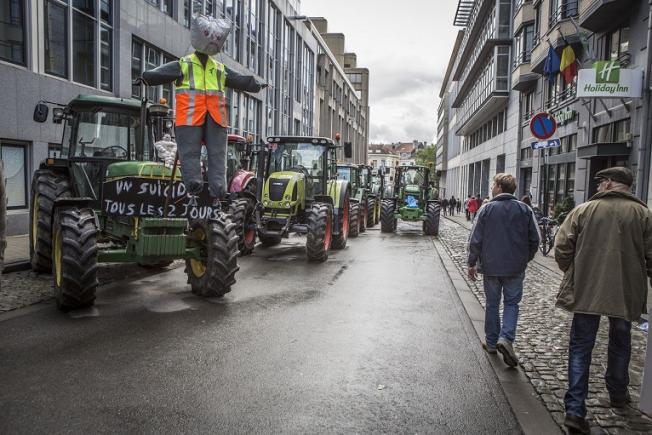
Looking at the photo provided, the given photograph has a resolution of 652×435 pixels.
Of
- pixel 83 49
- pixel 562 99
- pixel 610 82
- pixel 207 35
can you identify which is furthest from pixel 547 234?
pixel 83 49

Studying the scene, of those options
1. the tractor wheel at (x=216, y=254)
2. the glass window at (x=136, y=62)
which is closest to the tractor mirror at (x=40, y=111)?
the tractor wheel at (x=216, y=254)

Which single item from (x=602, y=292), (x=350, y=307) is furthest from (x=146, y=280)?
(x=602, y=292)

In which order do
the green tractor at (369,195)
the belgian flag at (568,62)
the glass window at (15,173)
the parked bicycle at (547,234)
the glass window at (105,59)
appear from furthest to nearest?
the green tractor at (369,195) → the belgian flag at (568,62) → the glass window at (105,59) → the parked bicycle at (547,234) → the glass window at (15,173)

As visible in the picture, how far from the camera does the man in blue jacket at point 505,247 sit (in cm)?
516

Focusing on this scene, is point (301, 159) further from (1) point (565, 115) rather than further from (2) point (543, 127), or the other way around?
(1) point (565, 115)

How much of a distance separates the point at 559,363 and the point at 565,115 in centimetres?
1759

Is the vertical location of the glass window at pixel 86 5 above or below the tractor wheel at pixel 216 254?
above

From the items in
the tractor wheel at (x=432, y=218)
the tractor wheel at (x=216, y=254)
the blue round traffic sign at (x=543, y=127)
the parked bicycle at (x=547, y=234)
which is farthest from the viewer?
the tractor wheel at (x=432, y=218)

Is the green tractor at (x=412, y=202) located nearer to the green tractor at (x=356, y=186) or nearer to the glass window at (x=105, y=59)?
the green tractor at (x=356, y=186)

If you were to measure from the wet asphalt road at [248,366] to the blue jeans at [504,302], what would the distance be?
0.32 meters

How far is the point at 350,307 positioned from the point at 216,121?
296 centimetres

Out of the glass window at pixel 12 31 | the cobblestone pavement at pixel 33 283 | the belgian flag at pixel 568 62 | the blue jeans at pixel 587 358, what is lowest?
the cobblestone pavement at pixel 33 283

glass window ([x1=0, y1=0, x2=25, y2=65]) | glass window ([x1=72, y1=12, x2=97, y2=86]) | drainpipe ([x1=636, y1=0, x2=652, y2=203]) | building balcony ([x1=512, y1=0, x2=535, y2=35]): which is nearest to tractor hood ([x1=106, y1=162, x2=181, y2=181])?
glass window ([x1=0, y1=0, x2=25, y2=65])

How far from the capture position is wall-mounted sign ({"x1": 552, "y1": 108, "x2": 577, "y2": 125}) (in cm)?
1983
